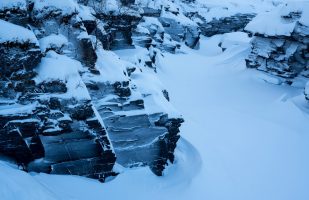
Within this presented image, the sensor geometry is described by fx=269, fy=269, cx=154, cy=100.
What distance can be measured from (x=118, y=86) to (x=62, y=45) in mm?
2182

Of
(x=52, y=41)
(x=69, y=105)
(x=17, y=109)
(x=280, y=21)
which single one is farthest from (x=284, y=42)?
(x=17, y=109)

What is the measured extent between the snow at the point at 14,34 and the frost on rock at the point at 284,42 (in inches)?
685

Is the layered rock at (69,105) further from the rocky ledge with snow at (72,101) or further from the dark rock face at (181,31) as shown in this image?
the dark rock face at (181,31)

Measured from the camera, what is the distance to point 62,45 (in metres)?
8.16

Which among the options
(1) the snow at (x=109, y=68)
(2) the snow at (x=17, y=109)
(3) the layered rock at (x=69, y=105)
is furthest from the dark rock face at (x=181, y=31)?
(2) the snow at (x=17, y=109)

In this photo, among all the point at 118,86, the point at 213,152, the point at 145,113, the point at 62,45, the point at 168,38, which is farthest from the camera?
the point at 168,38

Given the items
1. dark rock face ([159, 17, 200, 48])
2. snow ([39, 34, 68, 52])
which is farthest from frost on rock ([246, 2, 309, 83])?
snow ([39, 34, 68, 52])

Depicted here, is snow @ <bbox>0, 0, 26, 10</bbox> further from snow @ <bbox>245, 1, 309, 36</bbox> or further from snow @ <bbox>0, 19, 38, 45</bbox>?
snow @ <bbox>245, 1, 309, 36</bbox>

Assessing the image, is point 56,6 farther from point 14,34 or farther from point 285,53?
point 285,53

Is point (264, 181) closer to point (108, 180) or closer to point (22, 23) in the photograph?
point (108, 180)

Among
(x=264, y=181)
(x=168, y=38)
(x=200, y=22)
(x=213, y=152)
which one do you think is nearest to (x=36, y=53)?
(x=213, y=152)

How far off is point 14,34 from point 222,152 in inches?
386

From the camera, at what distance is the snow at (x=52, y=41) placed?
7852 millimetres

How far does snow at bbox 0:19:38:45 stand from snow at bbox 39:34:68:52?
1.86 feet
